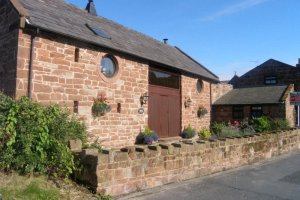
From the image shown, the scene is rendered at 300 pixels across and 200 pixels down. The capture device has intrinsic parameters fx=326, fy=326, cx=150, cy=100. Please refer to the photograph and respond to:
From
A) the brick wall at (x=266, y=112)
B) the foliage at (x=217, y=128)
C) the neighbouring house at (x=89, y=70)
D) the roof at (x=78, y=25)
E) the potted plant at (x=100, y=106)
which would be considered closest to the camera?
the neighbouring house at (x=89, y=70)

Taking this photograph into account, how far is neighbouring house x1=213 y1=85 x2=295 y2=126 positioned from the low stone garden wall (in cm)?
799

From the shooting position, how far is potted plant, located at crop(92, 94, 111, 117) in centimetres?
1137

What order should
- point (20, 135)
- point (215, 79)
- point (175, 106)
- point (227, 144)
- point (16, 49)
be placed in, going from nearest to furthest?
point (20, 135), point (16, 49), point (227, 144), point (175, 106), point (215, 79)

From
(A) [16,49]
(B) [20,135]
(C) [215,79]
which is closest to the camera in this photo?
(B) [20,135]

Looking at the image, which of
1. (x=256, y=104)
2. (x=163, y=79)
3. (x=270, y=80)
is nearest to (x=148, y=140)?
(x=163, y=79)

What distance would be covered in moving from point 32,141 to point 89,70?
5131mm

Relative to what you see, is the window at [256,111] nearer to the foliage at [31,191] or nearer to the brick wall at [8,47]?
the brick wall at [8,47]

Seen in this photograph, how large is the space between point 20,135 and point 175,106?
35.8 ft

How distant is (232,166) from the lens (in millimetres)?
11422

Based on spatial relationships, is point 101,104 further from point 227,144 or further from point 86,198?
point 86,198

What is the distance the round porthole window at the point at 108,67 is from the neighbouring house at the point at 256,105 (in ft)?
36.4

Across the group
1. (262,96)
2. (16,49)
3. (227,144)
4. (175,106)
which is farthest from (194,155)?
(262,96)

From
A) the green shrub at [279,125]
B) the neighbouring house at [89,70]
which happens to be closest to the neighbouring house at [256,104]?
the green shrub at [279,125]

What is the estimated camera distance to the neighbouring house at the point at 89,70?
9.66 m
